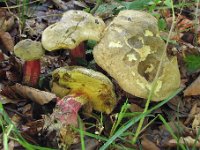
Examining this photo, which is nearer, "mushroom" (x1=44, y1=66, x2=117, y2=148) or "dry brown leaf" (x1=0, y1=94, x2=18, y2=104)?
"mushroom" (x1=44, y1=66, x2=117, y2=148)

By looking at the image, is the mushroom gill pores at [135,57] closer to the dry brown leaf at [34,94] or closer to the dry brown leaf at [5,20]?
the dry brown leaf at [34,94]

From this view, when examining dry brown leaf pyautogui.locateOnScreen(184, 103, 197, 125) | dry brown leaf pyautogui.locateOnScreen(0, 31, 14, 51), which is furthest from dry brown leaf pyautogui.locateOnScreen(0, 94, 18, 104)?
dry brown leaf pyautogui.locateOnScreen(184, 103, 197, 125)

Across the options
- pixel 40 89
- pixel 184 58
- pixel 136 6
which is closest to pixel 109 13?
pixel 136 6

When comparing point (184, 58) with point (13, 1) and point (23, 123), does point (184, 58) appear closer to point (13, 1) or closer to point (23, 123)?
point (23, 123)

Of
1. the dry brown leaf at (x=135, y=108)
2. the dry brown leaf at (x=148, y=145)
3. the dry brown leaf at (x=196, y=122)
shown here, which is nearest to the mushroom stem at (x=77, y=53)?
the dry brown leaf at (x=135, y=108)

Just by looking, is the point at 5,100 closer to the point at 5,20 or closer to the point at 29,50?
the point at 29,50

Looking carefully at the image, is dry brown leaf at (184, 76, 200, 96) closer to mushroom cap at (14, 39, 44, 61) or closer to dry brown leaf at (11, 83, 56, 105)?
dry brown leaf at (11, 83, 56, 105)
